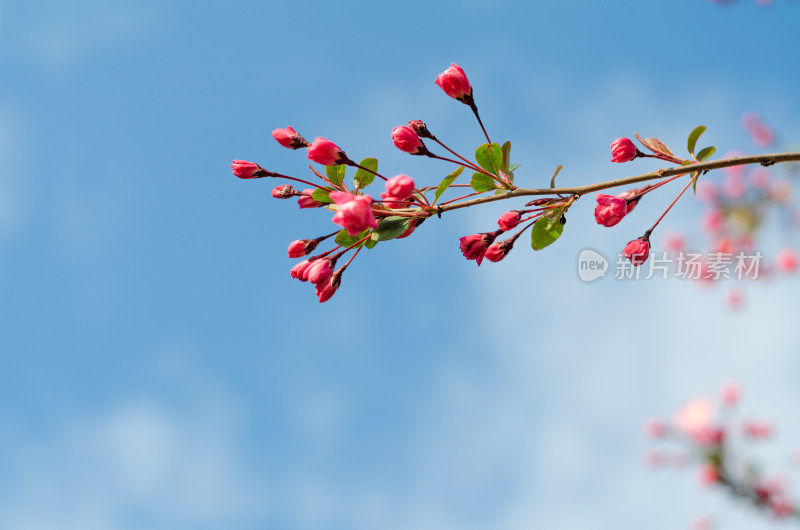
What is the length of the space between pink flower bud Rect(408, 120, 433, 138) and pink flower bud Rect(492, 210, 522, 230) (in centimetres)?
38

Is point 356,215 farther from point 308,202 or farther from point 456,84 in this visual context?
point 456,84

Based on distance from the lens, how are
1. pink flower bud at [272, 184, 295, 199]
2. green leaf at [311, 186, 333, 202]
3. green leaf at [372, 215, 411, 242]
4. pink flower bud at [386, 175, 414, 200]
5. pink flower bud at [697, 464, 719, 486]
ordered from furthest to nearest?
pink flower bud at [697, 464, 719, 486]
pink flower bud at [272, 184, 295, 199]
green leaf at [311, 186, 333, 202]
green leaf at [372, 215, 411, 242]
pink flower bud at [386, 175, 414, 200]

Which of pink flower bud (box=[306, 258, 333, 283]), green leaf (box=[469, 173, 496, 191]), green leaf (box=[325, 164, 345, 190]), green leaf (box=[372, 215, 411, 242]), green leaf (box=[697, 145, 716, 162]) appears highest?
green leaf (box=[697, 145, 716, 162])

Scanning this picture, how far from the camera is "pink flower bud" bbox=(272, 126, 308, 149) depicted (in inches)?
83.3

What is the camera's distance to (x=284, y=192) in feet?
6.81

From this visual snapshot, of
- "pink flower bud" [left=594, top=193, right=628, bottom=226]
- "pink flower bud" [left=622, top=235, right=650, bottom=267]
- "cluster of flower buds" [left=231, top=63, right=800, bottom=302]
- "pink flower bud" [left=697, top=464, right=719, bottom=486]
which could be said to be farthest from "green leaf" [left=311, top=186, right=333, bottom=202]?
"pink flower bud" [left=697, top=464, right=719, bottom=486]

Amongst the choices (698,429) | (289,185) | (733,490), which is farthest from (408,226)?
(698,429)

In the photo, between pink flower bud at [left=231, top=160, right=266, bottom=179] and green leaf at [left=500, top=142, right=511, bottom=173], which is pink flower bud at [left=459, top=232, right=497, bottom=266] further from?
pink flower bud at [left=231, top=160, right=266, bottom=179]

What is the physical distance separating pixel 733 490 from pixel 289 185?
4.99m

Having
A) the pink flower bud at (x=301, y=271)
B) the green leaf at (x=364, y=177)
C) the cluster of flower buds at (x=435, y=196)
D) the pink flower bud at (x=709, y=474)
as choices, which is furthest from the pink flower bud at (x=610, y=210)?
the pink flower bud at (x=709, y=474)

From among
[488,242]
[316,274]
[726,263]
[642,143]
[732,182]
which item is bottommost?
[316,274]

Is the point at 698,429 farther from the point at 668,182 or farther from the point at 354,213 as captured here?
the point at 354,213

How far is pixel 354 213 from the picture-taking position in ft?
5.44

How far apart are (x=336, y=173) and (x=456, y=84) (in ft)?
1.70
